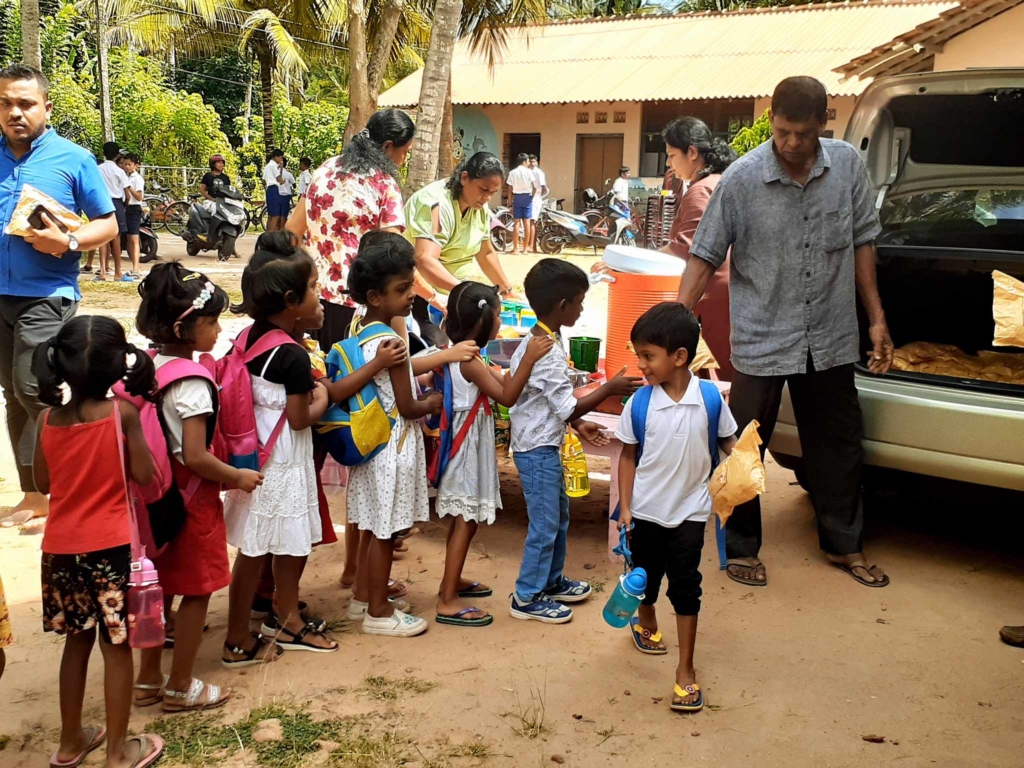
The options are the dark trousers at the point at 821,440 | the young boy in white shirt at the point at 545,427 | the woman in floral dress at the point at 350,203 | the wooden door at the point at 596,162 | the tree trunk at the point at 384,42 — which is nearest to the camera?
the young boy in white shirt at the point at 545,427

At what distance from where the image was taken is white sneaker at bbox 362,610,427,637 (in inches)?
137

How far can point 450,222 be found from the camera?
4.79 metres

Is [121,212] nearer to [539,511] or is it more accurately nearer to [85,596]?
[539,511]

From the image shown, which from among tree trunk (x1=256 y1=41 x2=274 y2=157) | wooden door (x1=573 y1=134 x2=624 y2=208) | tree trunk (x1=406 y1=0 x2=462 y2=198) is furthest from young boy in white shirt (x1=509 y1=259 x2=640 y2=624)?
tree trunk (x1=256 y1=41 x2=274 y2=157)

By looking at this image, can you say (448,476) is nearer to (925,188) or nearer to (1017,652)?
(1017,652)

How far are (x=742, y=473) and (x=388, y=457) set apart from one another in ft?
4.02

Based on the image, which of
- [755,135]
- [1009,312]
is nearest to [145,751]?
[1009,312]

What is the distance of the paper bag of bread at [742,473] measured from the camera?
9.73 ft

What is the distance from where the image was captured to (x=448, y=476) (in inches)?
142

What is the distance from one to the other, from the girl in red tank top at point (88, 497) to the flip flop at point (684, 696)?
1.54 meters

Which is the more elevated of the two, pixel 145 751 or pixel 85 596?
pixel 85 596

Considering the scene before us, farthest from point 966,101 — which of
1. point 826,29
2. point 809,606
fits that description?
point 826,29

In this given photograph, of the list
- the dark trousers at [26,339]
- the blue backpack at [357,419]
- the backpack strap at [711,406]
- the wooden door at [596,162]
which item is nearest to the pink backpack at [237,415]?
the blue backpack at [357,419]

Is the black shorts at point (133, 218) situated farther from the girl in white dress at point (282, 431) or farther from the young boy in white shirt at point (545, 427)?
the young boy in white shirt at point (545, 427)
